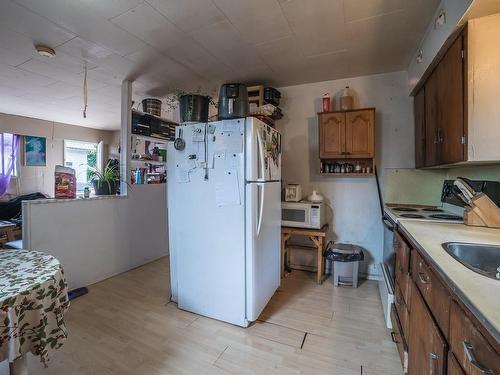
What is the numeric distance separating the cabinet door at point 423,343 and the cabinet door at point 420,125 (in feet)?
5.13

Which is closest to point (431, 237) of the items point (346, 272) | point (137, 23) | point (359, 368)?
point (359, 368)

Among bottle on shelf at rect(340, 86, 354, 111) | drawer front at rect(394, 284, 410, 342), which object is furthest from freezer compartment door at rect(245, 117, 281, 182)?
drawer front at rect(394, 284, 410, 342)

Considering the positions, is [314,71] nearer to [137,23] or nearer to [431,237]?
[137,23]

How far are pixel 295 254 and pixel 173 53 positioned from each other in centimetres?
272

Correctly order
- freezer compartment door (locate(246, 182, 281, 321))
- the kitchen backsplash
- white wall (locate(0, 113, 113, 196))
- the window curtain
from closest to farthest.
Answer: freezer compartment door (locate(246, 182, 281, 321)) < the kitchen backsplash < the window curtain < white wall (locate(0, 113, 113, 196))

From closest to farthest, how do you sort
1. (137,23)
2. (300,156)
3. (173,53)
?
(137,23) → (173,53) → (300,156)

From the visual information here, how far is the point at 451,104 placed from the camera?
156 cm

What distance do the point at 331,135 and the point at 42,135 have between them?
5.88 m

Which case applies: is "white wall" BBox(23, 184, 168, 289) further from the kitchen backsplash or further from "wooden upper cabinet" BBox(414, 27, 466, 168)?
"wooden upper cabinet" BBox(414, 27, 466, 168)

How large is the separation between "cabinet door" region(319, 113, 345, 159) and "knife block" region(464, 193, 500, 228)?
133 centimetres

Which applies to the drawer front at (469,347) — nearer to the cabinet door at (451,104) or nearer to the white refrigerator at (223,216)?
the cabinet door at (451,104)

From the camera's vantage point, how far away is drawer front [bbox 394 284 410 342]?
1.39 m

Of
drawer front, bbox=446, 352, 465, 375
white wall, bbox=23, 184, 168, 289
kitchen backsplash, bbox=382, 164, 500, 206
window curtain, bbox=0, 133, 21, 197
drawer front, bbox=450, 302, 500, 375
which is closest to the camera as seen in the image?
drawer front, bbox=450, 302, 500, 375

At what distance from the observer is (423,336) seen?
107cm
